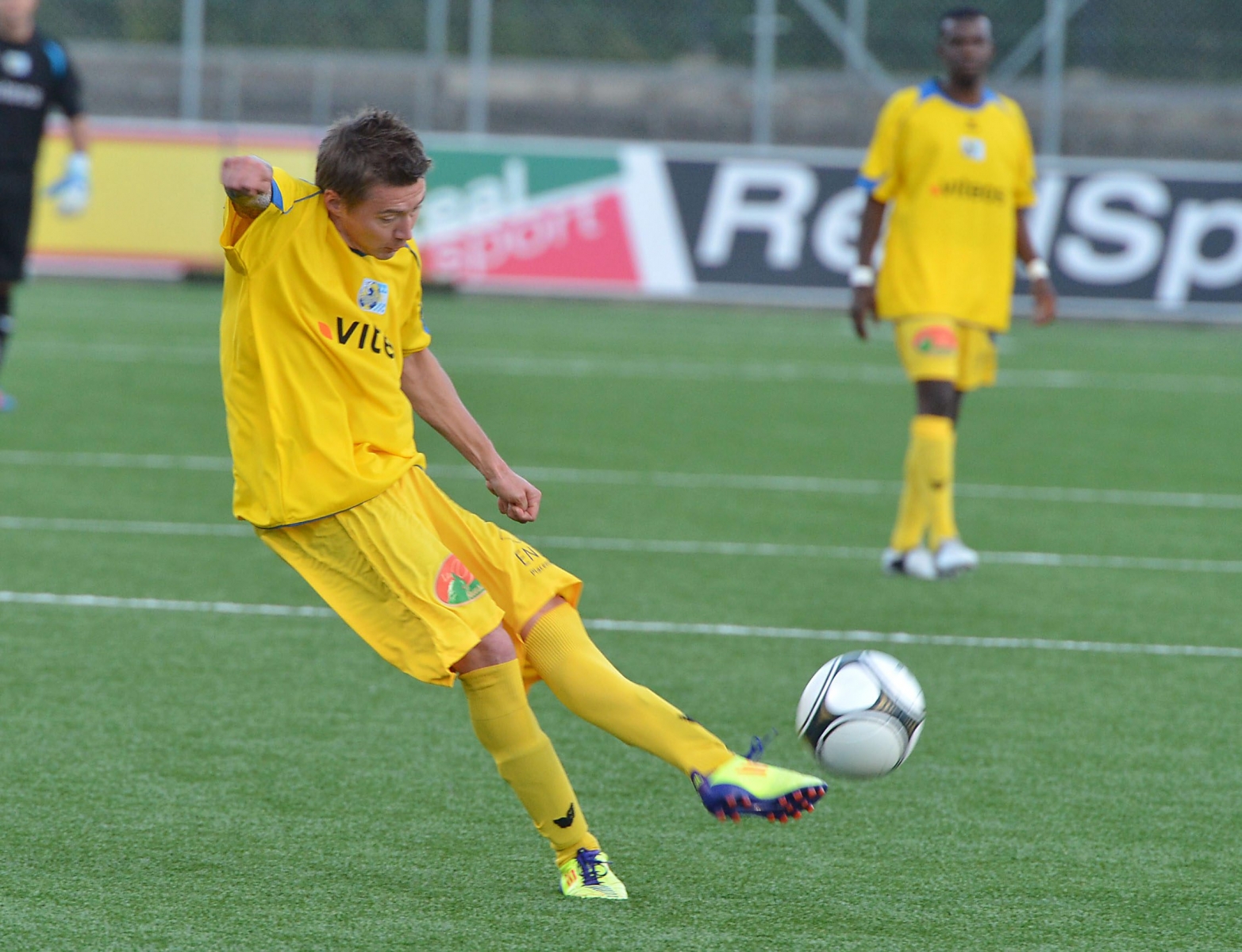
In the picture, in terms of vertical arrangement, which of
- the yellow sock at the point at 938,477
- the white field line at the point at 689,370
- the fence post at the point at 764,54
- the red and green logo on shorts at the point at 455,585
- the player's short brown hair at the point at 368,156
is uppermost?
the fence post at the point at 764,54

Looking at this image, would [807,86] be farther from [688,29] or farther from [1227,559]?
[1227,559]

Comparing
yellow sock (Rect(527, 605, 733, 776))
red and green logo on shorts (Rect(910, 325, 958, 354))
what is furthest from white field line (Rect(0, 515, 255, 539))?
yellow sock (Rect(527, 605, 733, 776))

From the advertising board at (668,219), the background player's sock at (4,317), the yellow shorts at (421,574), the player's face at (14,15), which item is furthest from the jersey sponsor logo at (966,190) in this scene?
the advertising board at (668,219)

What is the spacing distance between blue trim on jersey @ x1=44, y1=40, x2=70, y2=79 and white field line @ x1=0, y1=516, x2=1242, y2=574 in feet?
11.6

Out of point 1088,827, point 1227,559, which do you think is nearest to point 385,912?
point 1088,827

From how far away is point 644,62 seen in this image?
883 inches

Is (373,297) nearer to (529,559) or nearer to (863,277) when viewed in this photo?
(529,559)

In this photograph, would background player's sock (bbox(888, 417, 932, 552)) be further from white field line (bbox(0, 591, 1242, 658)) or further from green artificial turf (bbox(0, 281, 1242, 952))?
white field line (bbox(0, 591, 1242, 658))

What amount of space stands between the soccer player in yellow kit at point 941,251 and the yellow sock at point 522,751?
3.96 meters

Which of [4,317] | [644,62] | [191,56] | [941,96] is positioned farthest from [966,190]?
[191,56]

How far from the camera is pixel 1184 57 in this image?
2148 cm

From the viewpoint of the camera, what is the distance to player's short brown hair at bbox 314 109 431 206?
139 inches

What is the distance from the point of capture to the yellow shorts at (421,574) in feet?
11.8

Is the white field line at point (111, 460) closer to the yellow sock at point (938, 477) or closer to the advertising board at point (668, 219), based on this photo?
the yellow sock at point (938, 477)
